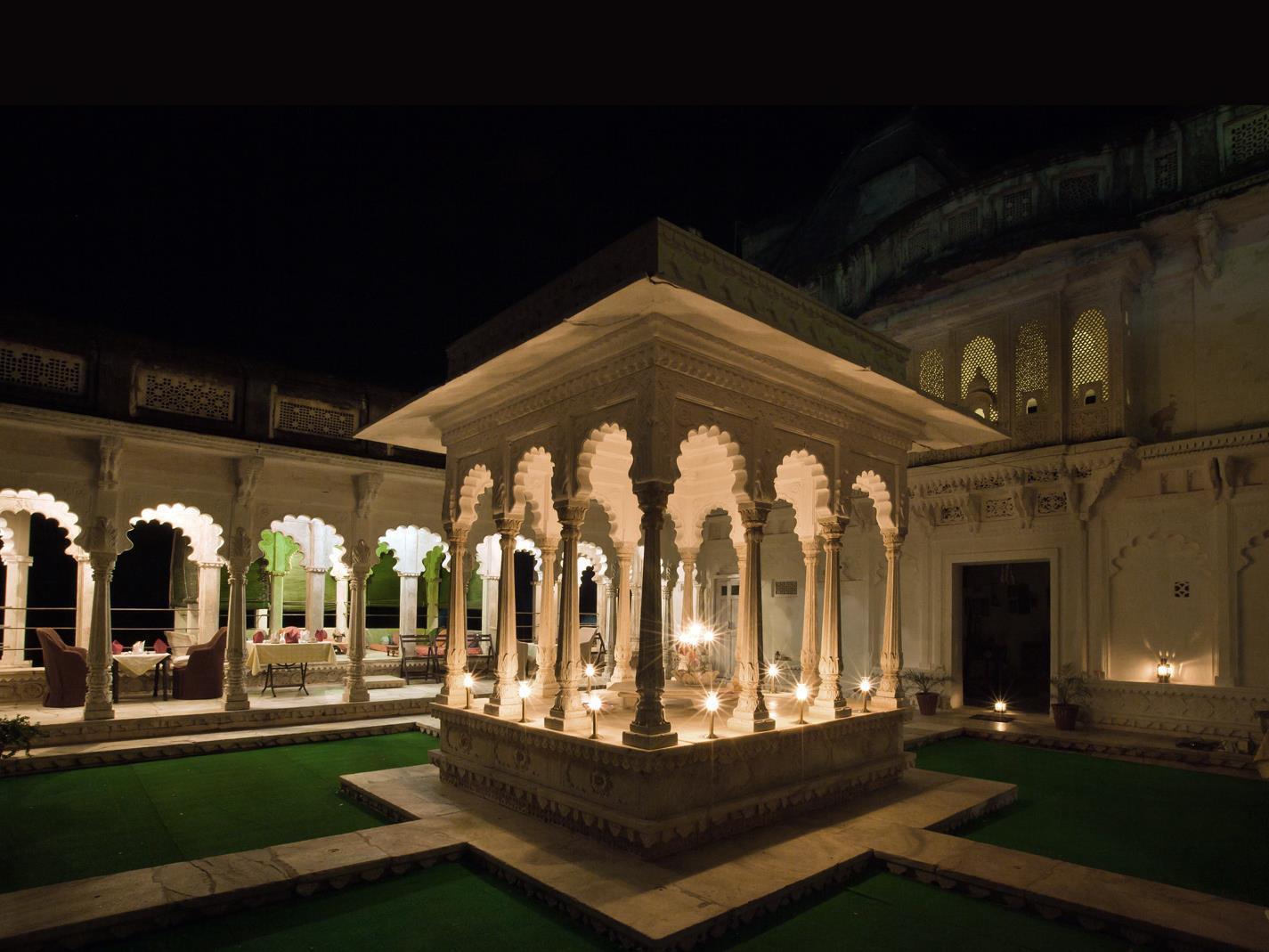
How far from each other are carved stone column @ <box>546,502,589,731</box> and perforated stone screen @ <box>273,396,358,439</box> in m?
6.71

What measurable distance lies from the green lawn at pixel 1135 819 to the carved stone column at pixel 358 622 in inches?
316

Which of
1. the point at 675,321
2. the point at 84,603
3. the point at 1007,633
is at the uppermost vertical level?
the point at 675,321

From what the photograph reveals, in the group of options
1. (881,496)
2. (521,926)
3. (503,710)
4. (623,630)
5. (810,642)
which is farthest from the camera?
(623,630)

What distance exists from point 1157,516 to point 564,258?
36.9ft

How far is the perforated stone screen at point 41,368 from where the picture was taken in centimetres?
963

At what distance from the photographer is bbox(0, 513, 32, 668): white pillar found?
12.6m

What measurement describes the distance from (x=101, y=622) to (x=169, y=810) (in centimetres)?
437

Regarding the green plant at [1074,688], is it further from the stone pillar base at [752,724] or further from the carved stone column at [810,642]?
the stone pillar base at [752,724]

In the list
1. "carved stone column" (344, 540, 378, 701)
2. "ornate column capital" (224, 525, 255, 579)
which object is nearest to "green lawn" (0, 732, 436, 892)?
"carved stone column" (344, 540, 378, 701)

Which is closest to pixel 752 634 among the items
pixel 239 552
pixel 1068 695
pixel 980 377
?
pixel 1068 695

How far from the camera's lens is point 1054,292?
11641 mm

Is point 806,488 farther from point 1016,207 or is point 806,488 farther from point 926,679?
point 1016,207

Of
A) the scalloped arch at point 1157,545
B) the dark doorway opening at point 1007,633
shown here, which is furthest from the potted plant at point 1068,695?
the dark doorway opening at point 1007,633

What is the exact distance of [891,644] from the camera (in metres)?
8.39
